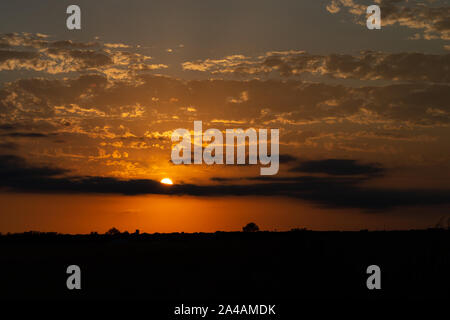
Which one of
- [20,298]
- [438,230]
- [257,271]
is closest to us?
[20,298]

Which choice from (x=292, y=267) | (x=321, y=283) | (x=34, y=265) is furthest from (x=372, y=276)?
(x=34, y=265)

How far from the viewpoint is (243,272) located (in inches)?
1412

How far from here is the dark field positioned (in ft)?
101

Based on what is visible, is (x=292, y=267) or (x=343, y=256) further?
(x=343, y=256)

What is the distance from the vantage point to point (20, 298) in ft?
99.1

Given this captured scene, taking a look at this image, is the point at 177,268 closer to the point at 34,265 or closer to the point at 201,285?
the point at 201,285

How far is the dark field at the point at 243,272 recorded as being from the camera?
30.9 metres

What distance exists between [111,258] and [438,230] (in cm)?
3354
